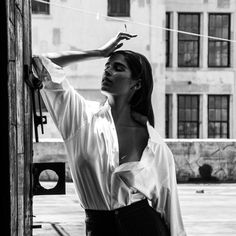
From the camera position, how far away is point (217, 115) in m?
30.7

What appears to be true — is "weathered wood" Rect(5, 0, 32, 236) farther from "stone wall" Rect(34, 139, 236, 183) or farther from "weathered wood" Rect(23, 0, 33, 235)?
"stone wall" Rect(34, 139, 236, 183)

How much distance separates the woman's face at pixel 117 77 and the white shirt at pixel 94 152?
11 centimetres

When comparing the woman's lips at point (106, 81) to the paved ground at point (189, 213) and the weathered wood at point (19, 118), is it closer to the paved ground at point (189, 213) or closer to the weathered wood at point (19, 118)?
the weathered wood at point (19, 118)

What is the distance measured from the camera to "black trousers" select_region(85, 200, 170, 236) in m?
3.27

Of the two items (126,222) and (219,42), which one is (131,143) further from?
(219,42)

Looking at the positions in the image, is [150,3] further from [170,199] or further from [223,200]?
[170,199]

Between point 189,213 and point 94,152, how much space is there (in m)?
10.0

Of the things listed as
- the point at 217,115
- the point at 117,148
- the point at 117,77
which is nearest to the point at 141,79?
the point at 117,77

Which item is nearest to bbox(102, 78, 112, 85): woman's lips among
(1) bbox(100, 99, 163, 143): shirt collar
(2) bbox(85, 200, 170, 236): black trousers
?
(1) bbox(100, 99, 163, 143): shirt collar

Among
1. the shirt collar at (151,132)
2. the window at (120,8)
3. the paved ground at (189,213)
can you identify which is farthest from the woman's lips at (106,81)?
the window at (120,8)

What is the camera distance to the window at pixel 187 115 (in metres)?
30.6

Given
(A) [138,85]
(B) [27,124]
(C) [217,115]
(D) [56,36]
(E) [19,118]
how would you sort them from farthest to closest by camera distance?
(C) [217,115]
(D) [56,36]
(A) [138,85]
(B) [27,124]
(E) [19,118]

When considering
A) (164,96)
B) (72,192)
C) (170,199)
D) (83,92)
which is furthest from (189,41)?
(170,199)

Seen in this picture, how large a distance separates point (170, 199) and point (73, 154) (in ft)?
1.89
